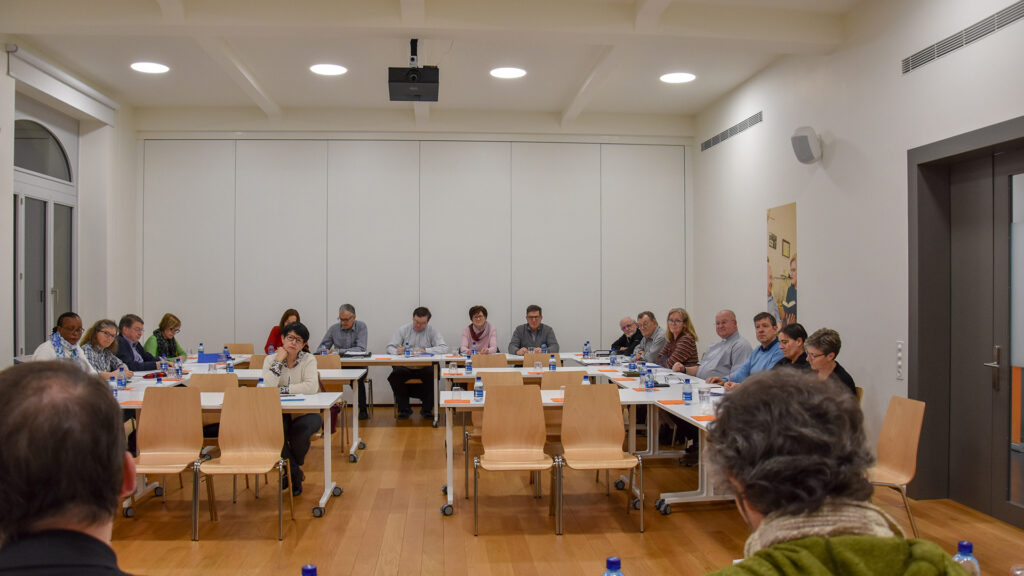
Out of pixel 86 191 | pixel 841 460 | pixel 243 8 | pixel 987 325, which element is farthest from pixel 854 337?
pixel 86 191

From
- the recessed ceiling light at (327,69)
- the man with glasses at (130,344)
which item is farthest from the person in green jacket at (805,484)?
the recessed ceiling light at (327,69)

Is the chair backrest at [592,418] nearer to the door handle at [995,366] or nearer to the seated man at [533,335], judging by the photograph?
the door handle at [995,366]

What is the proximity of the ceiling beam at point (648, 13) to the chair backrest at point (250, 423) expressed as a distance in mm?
4052

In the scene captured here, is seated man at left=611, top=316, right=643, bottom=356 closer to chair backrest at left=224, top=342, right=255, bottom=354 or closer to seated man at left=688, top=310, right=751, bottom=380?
seated man at left=688, top=310, right=751, bottom=380

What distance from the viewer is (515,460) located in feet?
14.9

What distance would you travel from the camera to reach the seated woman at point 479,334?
8750 mm

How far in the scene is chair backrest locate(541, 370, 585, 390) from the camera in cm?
570

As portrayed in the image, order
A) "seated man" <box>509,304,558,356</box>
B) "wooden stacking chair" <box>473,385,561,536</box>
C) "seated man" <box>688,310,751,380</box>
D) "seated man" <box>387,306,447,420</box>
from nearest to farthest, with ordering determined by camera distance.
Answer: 1. "wooden stacking chair" <box>473,385,561,536</box>
2. "seated man" <box>688,310,751,380</box>
3. "seated man" <box>387,306,447,420</box>
4. "seated man" <box>509,304,558,356</box>

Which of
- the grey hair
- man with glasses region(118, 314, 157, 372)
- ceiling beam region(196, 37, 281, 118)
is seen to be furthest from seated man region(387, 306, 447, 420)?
the grey hair

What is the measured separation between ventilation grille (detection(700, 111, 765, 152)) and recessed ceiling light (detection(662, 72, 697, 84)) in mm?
790

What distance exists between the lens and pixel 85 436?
1.03 metres

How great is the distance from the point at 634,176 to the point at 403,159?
10.5 ft

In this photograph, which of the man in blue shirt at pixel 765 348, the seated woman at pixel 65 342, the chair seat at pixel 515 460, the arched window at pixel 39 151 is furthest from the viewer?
the arched window at pixel 39 151

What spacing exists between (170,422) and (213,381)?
847mm
